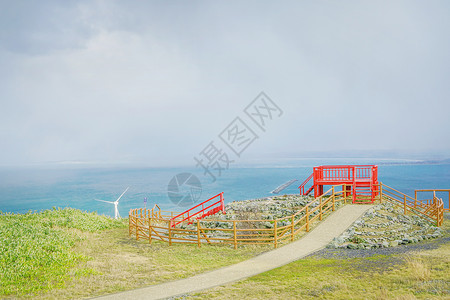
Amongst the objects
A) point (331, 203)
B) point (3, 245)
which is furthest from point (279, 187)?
point (3, 245)

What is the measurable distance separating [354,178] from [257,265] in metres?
15.3

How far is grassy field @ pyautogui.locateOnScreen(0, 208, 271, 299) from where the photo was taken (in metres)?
12.8

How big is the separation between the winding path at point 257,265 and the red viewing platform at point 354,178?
15.7ft

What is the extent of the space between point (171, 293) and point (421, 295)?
291 inches

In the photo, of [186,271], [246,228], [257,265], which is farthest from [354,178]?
[186,271]

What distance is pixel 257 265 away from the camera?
14750 millimetres

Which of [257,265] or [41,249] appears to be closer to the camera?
[257,265]

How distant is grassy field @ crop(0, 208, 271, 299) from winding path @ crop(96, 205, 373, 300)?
68 cm

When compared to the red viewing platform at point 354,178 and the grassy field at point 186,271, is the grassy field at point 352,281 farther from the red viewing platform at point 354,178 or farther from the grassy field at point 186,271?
the red viewing platform at point 354,178

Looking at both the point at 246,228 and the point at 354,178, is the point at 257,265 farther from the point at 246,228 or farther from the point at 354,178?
the point at 354,178

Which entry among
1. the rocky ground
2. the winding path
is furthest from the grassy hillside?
the rocky ground

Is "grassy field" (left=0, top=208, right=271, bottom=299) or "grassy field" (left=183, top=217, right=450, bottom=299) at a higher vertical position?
"grassy field" (left=183, top=217, right=450, bottom=299)

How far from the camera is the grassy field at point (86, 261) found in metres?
12.8

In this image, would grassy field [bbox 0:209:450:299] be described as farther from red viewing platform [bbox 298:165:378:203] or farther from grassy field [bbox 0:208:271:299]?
red viewing platform [bbox 298:165:378:203]
